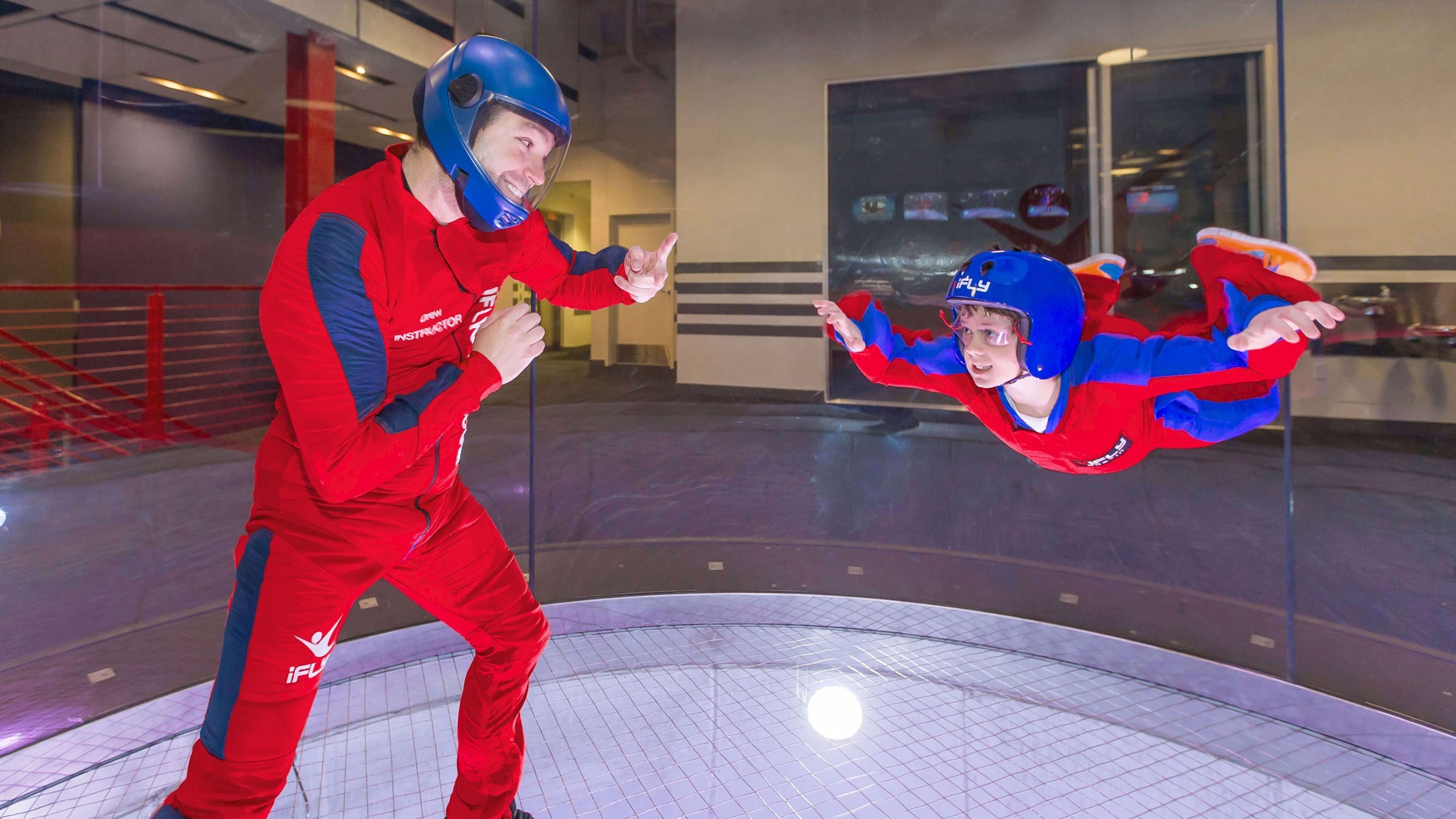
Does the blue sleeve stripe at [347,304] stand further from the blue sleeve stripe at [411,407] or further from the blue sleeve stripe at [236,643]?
the blue sleeve stripe at [236,643]

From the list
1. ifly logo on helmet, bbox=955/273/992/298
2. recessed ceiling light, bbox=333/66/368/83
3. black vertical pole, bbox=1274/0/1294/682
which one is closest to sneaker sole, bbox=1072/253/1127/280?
ifly logo on helmet, bbox=955/273/992/298

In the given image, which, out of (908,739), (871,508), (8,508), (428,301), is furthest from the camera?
(871,508)

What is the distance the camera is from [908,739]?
2.22m

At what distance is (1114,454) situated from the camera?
197cm

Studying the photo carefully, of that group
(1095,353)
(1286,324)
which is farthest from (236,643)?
(1286,324)

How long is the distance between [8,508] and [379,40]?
263 cm

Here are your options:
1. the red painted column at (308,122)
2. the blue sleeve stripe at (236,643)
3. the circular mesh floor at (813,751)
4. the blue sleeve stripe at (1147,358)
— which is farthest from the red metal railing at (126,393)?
the blue sleeve stripe at (1147,358)

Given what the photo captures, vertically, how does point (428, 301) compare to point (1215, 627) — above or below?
above

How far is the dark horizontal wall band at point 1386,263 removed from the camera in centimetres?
250

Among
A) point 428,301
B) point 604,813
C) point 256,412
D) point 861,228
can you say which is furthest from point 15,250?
point 861,228

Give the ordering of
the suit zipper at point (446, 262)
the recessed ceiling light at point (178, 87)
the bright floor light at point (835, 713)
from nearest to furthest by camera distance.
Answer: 1. the suit zipper at point (446, 262)
2. the bright floor light at point (835, 713)
3. the recessed ceiling light at point (178, 87)

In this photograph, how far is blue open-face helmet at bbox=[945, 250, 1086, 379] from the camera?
169 cm

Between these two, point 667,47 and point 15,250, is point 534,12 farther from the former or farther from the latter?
point 15,250

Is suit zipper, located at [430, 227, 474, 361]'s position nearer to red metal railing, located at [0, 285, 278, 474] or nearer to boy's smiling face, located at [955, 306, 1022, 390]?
boy's smiling face, located at [955, 306, 1022, 390]
